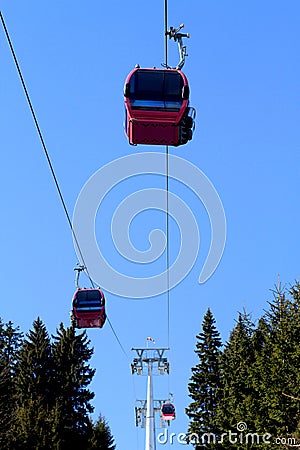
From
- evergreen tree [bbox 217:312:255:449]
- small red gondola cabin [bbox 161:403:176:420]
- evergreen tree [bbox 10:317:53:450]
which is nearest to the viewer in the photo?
evergreen tree [bbox 217:312:255:449]

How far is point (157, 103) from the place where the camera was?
19531mm

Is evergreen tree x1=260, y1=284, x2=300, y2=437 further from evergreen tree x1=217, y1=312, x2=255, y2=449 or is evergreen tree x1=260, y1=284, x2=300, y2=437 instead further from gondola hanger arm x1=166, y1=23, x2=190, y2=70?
gondola hanger arm x1=166, y1=23, x2=190, y2=70

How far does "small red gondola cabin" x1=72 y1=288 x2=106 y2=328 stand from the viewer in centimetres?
3397

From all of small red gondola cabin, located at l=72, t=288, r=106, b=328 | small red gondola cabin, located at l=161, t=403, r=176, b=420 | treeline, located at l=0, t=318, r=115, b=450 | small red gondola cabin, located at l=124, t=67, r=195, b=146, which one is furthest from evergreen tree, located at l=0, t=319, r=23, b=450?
small red gondola cabin, located at l=124, t=67, r=195, b=146

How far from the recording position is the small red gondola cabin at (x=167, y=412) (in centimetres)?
6775

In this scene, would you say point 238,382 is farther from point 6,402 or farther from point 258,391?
point 6,402

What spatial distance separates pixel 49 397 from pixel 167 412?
40.5ft

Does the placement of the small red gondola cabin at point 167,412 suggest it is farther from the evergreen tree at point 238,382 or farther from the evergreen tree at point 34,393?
the evergreen tree at point 34,393

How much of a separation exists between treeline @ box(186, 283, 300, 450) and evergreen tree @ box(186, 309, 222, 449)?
0.29ft

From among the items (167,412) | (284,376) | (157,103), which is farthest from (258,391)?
(157,103)

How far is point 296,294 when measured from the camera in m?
53.4

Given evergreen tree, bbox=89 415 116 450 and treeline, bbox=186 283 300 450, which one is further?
evergreen tree, bbox=89 415 116 450

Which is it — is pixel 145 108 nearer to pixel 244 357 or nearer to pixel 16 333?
pixel 244 357

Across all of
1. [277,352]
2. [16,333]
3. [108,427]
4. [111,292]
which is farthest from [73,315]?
[16,333]
